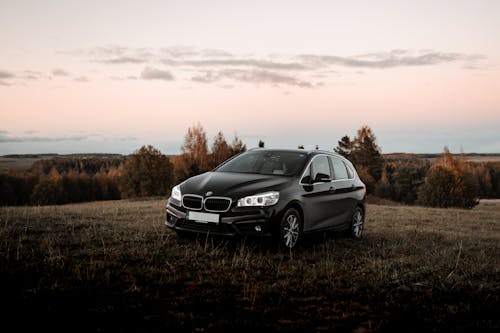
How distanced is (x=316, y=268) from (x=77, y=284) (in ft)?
10.8

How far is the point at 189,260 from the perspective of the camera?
265 inches

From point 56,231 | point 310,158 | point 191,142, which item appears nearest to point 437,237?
point 310,158

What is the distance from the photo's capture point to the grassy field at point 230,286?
4.38 meters

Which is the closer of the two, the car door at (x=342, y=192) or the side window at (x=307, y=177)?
the side window at (x=307, y=177)

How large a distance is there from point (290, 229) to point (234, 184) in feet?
4.07

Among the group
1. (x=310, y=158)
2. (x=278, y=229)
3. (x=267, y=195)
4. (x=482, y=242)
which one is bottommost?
(x=482, y=242)

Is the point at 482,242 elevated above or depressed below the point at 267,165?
below

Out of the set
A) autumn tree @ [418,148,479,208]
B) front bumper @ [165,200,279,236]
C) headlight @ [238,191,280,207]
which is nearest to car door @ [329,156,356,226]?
headlight @ [238,191,280,207]

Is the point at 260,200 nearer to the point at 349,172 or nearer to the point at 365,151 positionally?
the point at 349,172

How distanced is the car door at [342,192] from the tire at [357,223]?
0.23 metres

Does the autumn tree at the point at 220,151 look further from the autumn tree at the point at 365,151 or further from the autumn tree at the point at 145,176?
the autumn tree at the point at 365,151

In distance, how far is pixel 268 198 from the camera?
24.8ft

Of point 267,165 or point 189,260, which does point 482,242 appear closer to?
point 267,165

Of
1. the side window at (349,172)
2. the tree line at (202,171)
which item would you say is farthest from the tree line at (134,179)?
the side window at (349,172)
